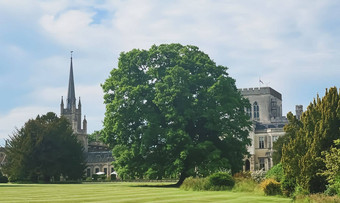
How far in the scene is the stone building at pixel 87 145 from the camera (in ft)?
396

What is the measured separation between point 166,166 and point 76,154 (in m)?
33.6

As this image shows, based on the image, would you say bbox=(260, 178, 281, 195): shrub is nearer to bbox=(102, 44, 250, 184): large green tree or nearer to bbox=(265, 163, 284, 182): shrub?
bbox=(265, 163, 284, 182): shrub

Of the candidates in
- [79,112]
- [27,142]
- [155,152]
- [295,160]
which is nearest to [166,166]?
[155,152]

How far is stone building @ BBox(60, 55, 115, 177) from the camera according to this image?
120688 mm

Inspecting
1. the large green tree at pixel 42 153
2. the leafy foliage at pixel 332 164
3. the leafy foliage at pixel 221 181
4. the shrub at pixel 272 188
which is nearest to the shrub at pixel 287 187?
the shrub at pixel 272 188

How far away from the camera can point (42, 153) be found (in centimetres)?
6788

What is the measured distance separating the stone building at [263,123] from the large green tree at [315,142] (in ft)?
170

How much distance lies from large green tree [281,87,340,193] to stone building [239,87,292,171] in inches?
2034

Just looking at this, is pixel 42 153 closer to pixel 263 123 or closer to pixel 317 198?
pixel 263 123

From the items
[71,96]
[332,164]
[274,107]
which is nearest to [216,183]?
[332,164]

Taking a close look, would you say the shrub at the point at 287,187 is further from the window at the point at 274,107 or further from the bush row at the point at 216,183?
the window at the point at 274,107

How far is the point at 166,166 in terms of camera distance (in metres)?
42.1

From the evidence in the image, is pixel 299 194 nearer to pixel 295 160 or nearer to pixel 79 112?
pixel 295 160

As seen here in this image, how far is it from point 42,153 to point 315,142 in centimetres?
5173
